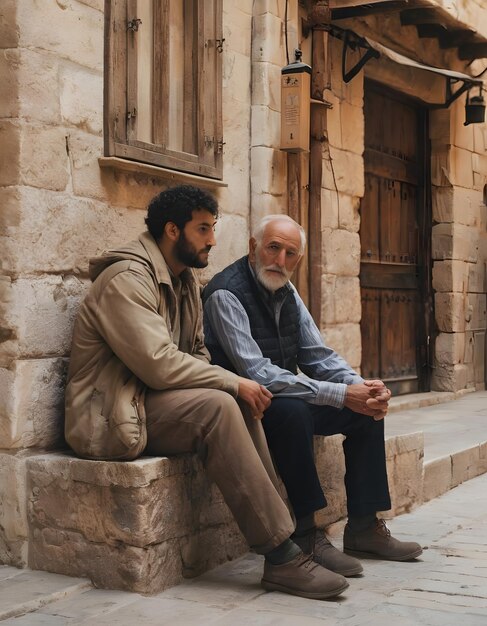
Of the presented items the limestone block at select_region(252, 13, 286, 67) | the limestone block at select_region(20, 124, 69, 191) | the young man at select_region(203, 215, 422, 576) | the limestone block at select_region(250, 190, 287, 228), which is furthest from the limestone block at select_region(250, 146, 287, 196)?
the limestone block at select_region(20, 124, 69, 191)

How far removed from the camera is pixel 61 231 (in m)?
4.04

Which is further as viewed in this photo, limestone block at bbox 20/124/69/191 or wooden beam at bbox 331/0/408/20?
wooden beam at bbox 331/0/408/20

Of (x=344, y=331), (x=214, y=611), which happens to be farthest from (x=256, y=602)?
(x=344, y=331)

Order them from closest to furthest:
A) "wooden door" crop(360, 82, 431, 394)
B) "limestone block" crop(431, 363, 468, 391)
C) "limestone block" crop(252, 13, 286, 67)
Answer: "limestone block" crop(252, 13, 286, 67)
"wooden door" crop(360, 82, 431, 394)
"limestone block" crop(431, 363, 468, 391)

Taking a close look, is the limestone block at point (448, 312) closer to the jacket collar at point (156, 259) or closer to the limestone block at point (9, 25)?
the jacket collar at point (156, 259)

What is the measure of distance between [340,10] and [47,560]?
15.6 feet

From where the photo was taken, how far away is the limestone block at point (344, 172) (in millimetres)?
7090

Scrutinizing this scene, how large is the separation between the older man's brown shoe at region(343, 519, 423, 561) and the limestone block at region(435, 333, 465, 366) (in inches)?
204

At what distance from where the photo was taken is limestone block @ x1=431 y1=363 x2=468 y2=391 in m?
9.26

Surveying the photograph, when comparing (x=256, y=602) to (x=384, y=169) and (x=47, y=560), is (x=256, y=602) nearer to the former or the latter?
(x=47, y=560)

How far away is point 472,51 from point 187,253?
6236mm

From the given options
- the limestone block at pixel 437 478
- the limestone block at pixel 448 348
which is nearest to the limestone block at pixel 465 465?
the limestone block at pixel 437 478

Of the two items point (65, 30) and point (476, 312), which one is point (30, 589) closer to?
point (65, 30)

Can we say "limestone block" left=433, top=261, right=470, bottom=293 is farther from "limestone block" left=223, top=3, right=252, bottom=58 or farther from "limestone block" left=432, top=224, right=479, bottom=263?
"limestone block" left=223, top=3, right=252, bottom=58
